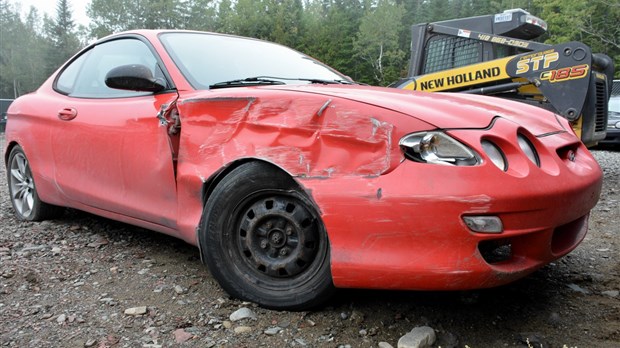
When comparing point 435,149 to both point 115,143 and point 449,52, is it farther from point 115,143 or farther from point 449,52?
point 449,52

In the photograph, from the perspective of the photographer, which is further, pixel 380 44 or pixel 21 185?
pixel 380 44

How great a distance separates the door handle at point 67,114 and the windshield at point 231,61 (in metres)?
0.81

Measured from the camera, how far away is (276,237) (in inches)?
87.4

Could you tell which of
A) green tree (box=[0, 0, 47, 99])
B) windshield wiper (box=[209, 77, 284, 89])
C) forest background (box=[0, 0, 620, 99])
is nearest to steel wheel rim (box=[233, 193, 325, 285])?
windshield wiper (box=[209, 77, 284, 89])

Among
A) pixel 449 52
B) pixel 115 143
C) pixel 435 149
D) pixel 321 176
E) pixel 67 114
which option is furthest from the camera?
pixel 449 52

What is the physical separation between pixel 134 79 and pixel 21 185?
204cm

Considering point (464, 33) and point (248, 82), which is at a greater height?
point (464, 33)

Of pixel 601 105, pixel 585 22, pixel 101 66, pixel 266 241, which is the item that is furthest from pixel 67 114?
pixel 585 22

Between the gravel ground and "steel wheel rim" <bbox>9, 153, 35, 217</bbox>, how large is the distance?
95 centimetres

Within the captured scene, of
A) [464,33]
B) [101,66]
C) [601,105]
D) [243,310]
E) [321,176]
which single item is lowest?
[243,310]

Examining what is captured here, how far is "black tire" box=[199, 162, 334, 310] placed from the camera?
2133mm

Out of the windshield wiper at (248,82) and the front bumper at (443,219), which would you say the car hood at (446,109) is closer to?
the front bumper at (443,219)

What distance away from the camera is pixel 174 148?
2.55 metres

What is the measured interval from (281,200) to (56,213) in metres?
2.56
